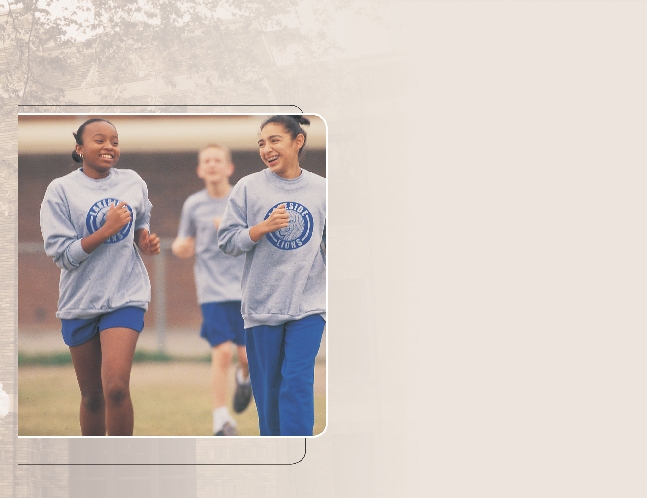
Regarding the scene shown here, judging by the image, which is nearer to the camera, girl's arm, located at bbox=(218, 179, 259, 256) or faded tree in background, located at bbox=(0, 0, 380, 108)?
→ girl's arm, located at bbox=(218, 179, 259, 256)

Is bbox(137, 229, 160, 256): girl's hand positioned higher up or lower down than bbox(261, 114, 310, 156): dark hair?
lower down

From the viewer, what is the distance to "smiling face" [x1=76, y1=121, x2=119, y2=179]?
122 inches

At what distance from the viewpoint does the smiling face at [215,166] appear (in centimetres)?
309

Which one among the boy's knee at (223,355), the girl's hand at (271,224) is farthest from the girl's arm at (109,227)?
the boy's knee at (223,355)

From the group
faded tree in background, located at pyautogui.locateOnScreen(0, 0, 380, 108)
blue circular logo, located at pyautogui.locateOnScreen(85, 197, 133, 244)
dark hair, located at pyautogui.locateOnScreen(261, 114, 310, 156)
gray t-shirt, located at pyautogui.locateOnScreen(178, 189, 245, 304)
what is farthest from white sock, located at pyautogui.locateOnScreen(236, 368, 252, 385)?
faded tree in background, located at pyautogui.locateOnScreen(0, 0, 380, 108)

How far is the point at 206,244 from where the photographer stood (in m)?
3.08

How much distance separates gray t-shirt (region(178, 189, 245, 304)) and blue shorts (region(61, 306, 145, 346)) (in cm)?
25

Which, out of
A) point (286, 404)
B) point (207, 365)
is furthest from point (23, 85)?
point (286, 404)

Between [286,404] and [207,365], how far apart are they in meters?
0.33

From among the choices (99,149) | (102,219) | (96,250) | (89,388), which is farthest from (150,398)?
(99,149)

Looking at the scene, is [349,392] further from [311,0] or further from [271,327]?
[311,0]

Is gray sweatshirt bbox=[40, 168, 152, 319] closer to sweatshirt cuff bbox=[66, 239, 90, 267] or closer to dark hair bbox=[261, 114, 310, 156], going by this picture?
sweatshirt cuff bbox=[66, 239, 90, 267]

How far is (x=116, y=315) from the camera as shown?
3.08 metres

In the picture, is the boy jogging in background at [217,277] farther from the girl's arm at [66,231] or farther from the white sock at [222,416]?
the girl's arm at [66,231]
